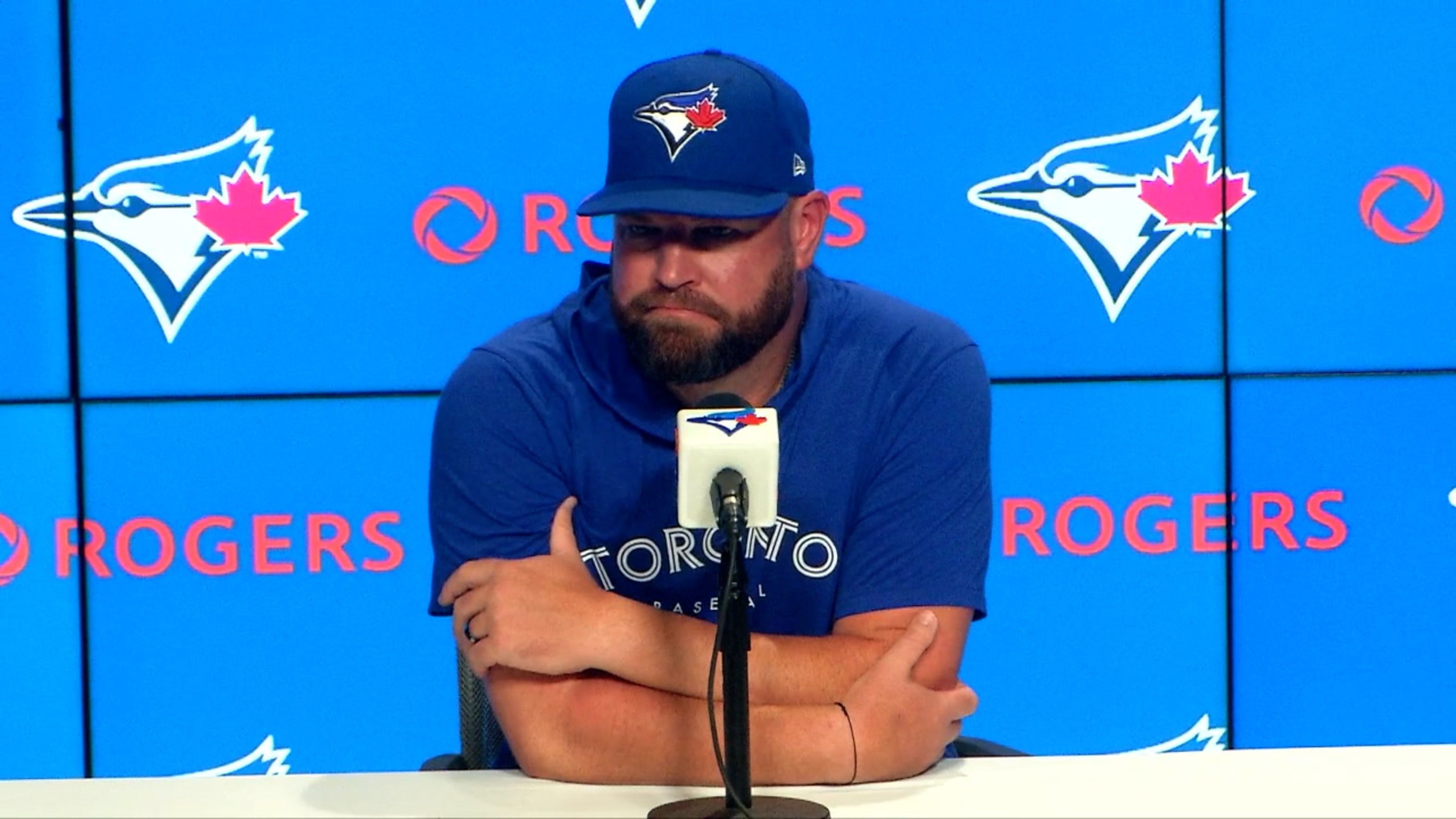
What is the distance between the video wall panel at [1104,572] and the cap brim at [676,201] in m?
1.15

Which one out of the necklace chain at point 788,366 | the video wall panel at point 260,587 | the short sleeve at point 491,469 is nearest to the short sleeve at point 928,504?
the necklace chain at point 788,366

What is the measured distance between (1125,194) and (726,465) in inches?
71.0

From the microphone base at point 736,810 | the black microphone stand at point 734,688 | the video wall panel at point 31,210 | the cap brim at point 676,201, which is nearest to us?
the black microphone stand at point 734,688

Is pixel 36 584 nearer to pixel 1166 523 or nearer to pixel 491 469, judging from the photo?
pixel 491 469

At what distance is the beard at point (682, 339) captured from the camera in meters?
2.00

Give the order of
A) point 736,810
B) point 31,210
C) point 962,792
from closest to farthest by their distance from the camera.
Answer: point 736,810 → point 962,792 → point 31,210

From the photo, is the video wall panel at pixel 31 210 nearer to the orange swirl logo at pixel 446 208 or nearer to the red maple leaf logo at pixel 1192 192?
the orange swirl logo at pixel 446 208

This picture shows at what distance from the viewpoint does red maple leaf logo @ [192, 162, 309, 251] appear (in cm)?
291

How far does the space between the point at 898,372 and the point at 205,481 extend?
146 cm

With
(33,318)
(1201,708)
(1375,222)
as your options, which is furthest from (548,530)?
(1375,222)

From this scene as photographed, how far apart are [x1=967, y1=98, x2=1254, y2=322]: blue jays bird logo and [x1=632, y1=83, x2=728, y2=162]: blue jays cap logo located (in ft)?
3.57

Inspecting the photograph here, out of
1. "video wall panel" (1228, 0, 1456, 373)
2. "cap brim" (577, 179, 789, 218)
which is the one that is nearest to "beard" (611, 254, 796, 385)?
"cap brim" (577, 179, 789, 218)

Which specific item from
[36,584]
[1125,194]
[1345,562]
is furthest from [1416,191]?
[36,584]

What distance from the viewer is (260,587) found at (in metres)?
2.97
